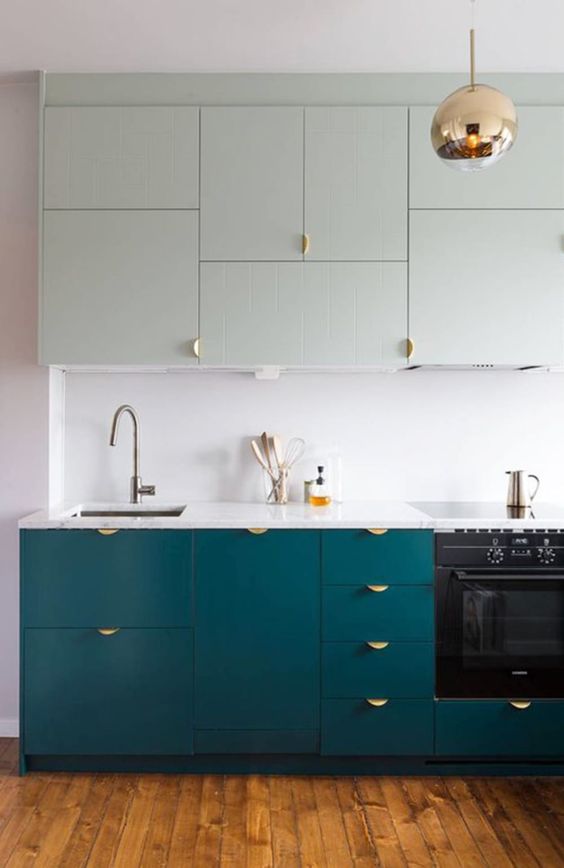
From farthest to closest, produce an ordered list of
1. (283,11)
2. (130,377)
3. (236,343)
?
1. (130,377)
2. (236,343)
3. (283,11)

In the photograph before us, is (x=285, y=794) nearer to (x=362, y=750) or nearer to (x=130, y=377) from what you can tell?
(x=362, y=750)

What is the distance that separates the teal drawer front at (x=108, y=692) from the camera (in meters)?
2.74

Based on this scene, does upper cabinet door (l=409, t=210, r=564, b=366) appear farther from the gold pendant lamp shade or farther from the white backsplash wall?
the gold pendant lamp shade

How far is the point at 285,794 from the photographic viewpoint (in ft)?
8.66

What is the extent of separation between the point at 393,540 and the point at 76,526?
114 cm

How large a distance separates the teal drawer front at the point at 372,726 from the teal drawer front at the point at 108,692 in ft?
1.67

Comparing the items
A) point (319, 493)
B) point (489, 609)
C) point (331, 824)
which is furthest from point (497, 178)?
point (331, 824)

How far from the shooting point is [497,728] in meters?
2.76

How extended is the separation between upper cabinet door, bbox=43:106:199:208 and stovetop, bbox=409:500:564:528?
1.52 metres

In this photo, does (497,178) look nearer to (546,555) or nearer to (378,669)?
(546,555)

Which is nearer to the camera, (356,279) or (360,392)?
(356,279)

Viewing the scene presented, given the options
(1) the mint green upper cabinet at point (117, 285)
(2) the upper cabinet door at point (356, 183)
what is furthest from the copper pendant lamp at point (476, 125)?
(1) the mint green upper cabinet at point (117, 285)

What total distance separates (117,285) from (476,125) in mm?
1543

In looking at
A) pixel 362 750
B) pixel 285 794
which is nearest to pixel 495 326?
pixel 362 750
